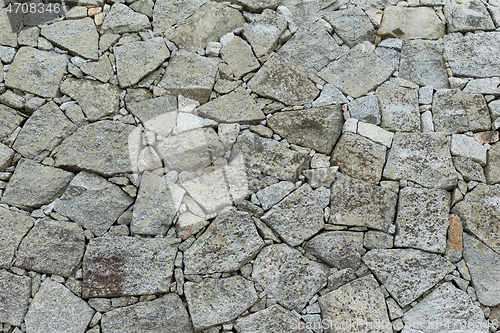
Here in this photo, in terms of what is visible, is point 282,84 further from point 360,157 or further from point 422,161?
point 422,161

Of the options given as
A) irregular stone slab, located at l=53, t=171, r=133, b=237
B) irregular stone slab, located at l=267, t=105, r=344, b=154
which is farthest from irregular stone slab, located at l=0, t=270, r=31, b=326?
irregular stone slab, located at l=267, t=105, r=344, b=154

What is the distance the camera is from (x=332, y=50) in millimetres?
3135

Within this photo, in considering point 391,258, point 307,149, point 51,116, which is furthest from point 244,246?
point 51,116

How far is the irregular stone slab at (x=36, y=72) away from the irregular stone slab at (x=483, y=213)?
3146 mm

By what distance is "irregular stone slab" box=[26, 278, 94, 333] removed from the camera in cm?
256

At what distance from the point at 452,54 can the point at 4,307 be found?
3.84m

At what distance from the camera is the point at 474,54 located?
3133 millimetres

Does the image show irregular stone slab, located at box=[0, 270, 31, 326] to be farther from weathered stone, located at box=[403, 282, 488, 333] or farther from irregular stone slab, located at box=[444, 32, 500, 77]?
irregular stone slab, located at box=[444, 32, 500, 77]

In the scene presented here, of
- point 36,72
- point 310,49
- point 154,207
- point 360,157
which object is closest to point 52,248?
point 154,207

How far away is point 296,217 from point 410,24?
193 cm

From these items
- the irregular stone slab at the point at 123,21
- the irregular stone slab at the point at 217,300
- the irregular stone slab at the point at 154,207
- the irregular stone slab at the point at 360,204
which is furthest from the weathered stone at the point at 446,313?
the irregular stone slab at the point at 123,21

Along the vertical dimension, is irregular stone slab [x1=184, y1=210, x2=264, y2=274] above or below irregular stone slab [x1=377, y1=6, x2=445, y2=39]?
below

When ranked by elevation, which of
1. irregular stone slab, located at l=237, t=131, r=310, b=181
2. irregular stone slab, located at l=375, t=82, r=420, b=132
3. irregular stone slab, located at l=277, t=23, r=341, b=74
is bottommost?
irregular stone slab, located at l=237, t=131, r=310, b=181

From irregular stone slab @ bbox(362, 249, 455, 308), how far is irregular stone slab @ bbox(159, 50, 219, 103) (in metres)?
1.73
